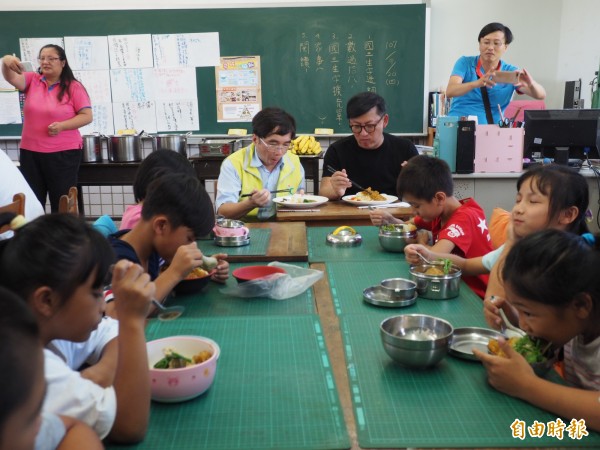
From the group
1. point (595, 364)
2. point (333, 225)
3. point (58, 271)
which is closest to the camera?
point (58, 271)

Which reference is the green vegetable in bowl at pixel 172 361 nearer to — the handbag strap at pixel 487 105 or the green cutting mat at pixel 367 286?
the green cutting mat at pixel 367 286

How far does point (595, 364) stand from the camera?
1.20m

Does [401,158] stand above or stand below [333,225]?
above

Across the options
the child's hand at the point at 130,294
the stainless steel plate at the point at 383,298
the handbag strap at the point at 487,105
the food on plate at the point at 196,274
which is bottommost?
the stainless steel plate at the point at 383,298

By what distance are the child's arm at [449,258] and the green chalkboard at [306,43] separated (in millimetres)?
3960

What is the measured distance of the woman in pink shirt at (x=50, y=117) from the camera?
4430 mm

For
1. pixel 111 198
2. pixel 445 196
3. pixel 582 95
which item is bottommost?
pixel 111 198

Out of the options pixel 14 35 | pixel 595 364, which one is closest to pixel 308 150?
pixel 14 35

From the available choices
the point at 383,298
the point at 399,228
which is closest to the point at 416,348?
the point at 383,298

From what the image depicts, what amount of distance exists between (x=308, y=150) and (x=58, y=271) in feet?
13.6

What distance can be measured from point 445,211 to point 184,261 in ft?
3.98

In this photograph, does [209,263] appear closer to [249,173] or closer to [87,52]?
[249,173]

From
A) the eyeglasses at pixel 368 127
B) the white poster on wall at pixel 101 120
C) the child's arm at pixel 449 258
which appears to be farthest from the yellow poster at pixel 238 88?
the child's arm at pixel 449 258

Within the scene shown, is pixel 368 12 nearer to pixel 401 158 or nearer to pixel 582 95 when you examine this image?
pixel 582 95
